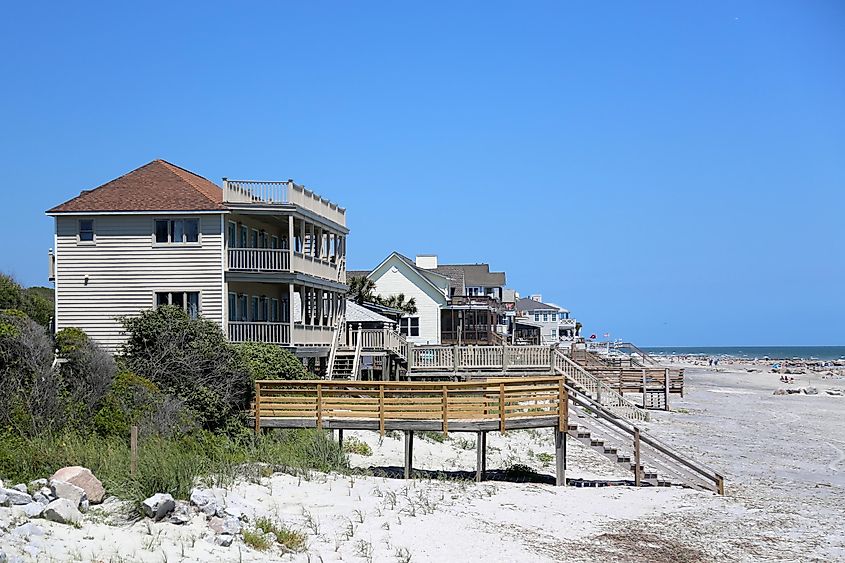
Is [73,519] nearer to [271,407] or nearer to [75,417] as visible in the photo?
[75,417]

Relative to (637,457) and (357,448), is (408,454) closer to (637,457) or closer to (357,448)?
(357,448)

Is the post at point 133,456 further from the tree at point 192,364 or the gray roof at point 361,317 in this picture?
the gray roof at point 361,317

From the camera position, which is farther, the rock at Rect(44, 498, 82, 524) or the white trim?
the white trim

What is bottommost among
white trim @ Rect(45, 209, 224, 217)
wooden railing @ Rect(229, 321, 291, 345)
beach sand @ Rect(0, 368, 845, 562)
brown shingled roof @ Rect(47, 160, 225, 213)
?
beach sand @ Rect(0, 368, 845, 562)

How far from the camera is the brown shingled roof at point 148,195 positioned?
35.0 m

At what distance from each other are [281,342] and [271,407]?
12549 mm

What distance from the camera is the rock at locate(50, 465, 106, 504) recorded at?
15586mm

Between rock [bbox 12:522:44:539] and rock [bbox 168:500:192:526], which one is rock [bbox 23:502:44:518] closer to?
rock [bbox 12:522:44:539]

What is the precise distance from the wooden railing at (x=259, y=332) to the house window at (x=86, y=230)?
5.89m

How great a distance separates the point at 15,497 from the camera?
47.4 ft

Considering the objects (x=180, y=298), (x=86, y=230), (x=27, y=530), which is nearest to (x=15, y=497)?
(x=27, y=530)

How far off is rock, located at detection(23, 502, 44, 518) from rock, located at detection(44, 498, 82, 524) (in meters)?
0.09

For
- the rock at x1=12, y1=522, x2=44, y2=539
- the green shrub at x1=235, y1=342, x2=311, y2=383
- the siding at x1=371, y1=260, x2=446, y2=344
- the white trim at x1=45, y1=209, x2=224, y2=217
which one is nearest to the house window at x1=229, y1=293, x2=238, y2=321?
the white trim at x1=45, y1=209, x2=224, y2=217

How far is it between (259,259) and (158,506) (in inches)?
826
